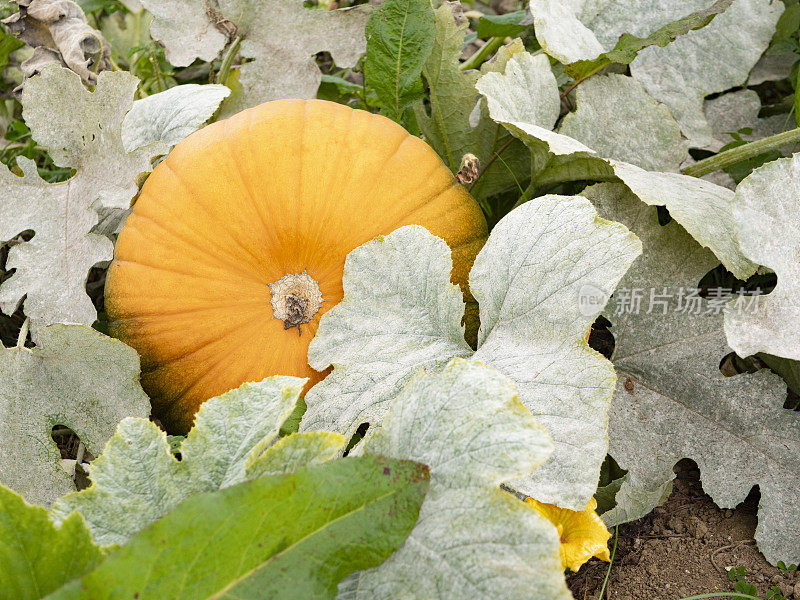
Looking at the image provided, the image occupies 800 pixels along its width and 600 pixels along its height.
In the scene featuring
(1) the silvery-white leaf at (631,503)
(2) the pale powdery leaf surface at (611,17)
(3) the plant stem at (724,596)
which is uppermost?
(2) the pale powdery leaf surface at (611,17)

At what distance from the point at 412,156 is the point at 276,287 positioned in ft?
1.18

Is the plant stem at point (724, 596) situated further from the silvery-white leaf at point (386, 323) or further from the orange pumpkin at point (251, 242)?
the orange pumpkin at point (251, 242)

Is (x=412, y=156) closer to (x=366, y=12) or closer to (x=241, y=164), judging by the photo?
(x=241, y=164)

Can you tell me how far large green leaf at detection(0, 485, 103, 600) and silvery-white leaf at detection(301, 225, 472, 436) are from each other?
503mm

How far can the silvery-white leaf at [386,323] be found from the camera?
49.2 inches

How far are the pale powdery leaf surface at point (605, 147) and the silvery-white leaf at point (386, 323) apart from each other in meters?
0.32

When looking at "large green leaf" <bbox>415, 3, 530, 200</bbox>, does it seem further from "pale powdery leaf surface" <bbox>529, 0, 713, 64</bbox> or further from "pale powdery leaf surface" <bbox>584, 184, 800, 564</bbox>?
"pale powdery leaf surface" <bbox>584, 184, 800, 564</bbox>

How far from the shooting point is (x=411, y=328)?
129 centimetres

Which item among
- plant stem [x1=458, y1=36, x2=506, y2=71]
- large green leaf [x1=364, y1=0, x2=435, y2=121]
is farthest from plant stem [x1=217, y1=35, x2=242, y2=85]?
plant stem [x1=458, y1=36, x2=506, y2=71]

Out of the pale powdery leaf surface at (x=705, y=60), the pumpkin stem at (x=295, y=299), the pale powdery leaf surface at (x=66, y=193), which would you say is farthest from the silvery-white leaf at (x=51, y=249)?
the pale powdery leaf surface at (x=705, y=60)

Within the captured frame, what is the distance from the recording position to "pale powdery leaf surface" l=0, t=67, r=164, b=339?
1386 millimetres

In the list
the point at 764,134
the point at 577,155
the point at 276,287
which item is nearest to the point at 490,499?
the point at 276,287

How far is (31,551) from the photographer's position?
2.53 ft

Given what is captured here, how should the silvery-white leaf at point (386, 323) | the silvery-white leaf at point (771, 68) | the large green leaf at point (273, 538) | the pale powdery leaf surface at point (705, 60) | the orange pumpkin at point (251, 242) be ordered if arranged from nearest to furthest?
the large green leaf at point (273, 538) → the silvery-white leaf at point (386, 323) → the orange pumpkin at point (251, 242) → the pale powdery leaf surface at point (705, 60) → the silvery-white leaf at point (771, 68)
